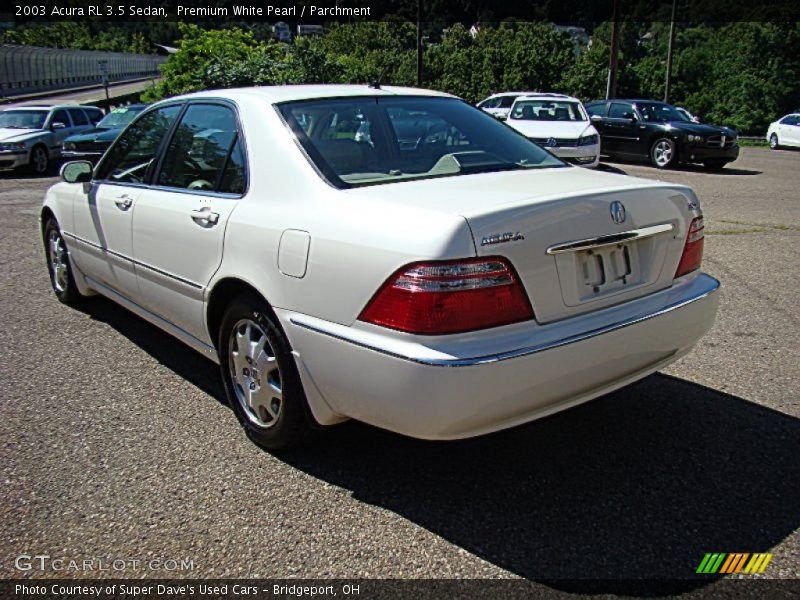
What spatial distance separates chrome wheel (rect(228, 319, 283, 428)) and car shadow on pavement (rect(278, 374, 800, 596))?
24cm

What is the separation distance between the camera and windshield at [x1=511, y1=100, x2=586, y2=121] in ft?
51.4

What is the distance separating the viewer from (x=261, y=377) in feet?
10.3

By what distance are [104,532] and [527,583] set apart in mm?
1541

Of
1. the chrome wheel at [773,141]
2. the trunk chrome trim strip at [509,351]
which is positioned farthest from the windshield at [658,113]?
the trunk chrome trim strip at [509,351]

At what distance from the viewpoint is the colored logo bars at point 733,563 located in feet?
8.07

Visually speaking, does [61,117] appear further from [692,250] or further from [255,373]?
[692,250]

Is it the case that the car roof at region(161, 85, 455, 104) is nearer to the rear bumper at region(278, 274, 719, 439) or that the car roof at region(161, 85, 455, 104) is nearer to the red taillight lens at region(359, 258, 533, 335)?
the rear bumper at region(278, 274, 719, 439)

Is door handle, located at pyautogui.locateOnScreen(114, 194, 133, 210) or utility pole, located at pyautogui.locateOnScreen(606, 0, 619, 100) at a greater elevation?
utility pole, located at pyautogui.locateOnScreen(606, 0, 619, 100)

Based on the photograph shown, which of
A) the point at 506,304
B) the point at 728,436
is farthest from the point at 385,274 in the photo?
the point at 728,436

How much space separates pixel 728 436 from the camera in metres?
3.41

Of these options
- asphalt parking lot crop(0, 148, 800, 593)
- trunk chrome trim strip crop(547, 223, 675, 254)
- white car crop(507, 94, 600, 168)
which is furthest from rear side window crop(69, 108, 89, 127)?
trunk chrome trim strip crop(547, 223, 675, 254)

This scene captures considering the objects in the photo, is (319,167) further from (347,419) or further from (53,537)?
(53,537)

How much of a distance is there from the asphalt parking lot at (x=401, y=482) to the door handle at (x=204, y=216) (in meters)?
0.99

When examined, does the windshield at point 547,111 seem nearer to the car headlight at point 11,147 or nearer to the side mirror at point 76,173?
the car headlight at point 11,147
